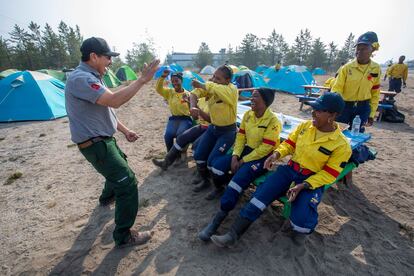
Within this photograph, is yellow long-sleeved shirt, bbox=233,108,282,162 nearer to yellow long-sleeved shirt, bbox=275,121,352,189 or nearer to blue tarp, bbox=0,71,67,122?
yellow long-sleeved shirt, bbox=275,121,352,189

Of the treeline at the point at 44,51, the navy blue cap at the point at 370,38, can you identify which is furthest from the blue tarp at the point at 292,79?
the treeline at the point at 44,51

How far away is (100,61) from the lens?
2332 millimetres

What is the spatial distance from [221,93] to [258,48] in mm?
48704

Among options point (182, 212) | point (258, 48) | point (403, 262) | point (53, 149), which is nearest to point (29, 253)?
point (182, 212)

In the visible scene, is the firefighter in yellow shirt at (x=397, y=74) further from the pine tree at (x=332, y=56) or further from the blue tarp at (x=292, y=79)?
the pine tree at (x=332, y=56)

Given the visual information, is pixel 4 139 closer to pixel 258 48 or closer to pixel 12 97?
pixel 12 97

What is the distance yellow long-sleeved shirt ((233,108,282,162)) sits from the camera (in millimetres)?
3023

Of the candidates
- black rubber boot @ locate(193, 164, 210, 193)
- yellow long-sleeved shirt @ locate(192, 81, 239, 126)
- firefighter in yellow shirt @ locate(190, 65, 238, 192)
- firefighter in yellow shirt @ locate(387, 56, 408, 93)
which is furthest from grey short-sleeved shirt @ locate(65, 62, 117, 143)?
firefighter in yellow shirt @ locate(387, 56, 408, 93)

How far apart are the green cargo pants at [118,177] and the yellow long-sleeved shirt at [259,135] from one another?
148 cm

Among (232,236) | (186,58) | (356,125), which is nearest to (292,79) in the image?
(356,125)

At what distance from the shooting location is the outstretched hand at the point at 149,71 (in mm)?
2121

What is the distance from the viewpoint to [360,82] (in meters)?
3.70

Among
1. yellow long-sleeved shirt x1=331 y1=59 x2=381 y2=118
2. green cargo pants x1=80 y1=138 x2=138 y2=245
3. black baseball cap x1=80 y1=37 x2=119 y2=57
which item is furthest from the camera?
yellow long-sleeved shirt x1=331 y1=59 x2=381 y2=118

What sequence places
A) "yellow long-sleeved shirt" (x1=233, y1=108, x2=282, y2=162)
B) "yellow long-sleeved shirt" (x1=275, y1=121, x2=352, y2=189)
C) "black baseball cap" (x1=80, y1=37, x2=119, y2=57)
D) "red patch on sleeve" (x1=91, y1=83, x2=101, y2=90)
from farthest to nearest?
"yellow long-sleeved shirt" (x1=233, y1=108, x2=282, y2=162) → "yellow long-sleeved shirt" (x1=275, y1=121, x2=352, y2=189) → "black baseball cap" (x1=80, y1=37, x2=119, y2=57) → "red patch on sleeve" (x1=91, y1=83, x2=101, y2=90)
